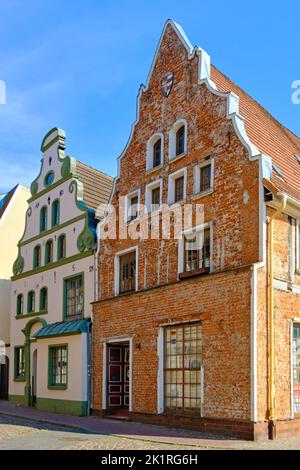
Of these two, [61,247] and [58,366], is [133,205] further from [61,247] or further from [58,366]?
[58,366]

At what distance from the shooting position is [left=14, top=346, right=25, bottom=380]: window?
28578mm

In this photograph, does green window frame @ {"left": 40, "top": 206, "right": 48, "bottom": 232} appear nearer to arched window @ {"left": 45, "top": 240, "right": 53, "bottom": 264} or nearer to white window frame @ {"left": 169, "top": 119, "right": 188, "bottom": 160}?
arched window @ {"left": 45, "top": 240, "right": 53, "bottom": 264}

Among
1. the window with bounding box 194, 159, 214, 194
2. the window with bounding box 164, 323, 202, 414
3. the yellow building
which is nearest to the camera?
the window with bounding box 164, 323, 202, 414

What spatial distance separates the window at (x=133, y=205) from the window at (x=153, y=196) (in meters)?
0.59

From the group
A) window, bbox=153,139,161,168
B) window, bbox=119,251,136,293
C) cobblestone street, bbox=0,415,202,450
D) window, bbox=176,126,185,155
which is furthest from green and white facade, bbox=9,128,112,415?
window, bbox=176,126,185,155

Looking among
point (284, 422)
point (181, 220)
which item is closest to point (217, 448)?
point (284, 422)

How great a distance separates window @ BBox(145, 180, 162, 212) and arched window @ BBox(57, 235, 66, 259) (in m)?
6.36

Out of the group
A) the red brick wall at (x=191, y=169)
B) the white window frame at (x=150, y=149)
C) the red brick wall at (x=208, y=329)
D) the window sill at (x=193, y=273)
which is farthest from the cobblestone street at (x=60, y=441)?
the white window frame at (x=150, y=149)

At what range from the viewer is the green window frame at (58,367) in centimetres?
2398

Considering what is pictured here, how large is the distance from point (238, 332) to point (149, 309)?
4309mm

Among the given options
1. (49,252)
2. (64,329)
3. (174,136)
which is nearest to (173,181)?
(174,136)

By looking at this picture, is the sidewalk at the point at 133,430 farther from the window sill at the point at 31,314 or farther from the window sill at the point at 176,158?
the window sill at the point at 176,158

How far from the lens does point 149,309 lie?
64.5ft

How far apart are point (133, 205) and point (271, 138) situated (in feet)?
17.8
